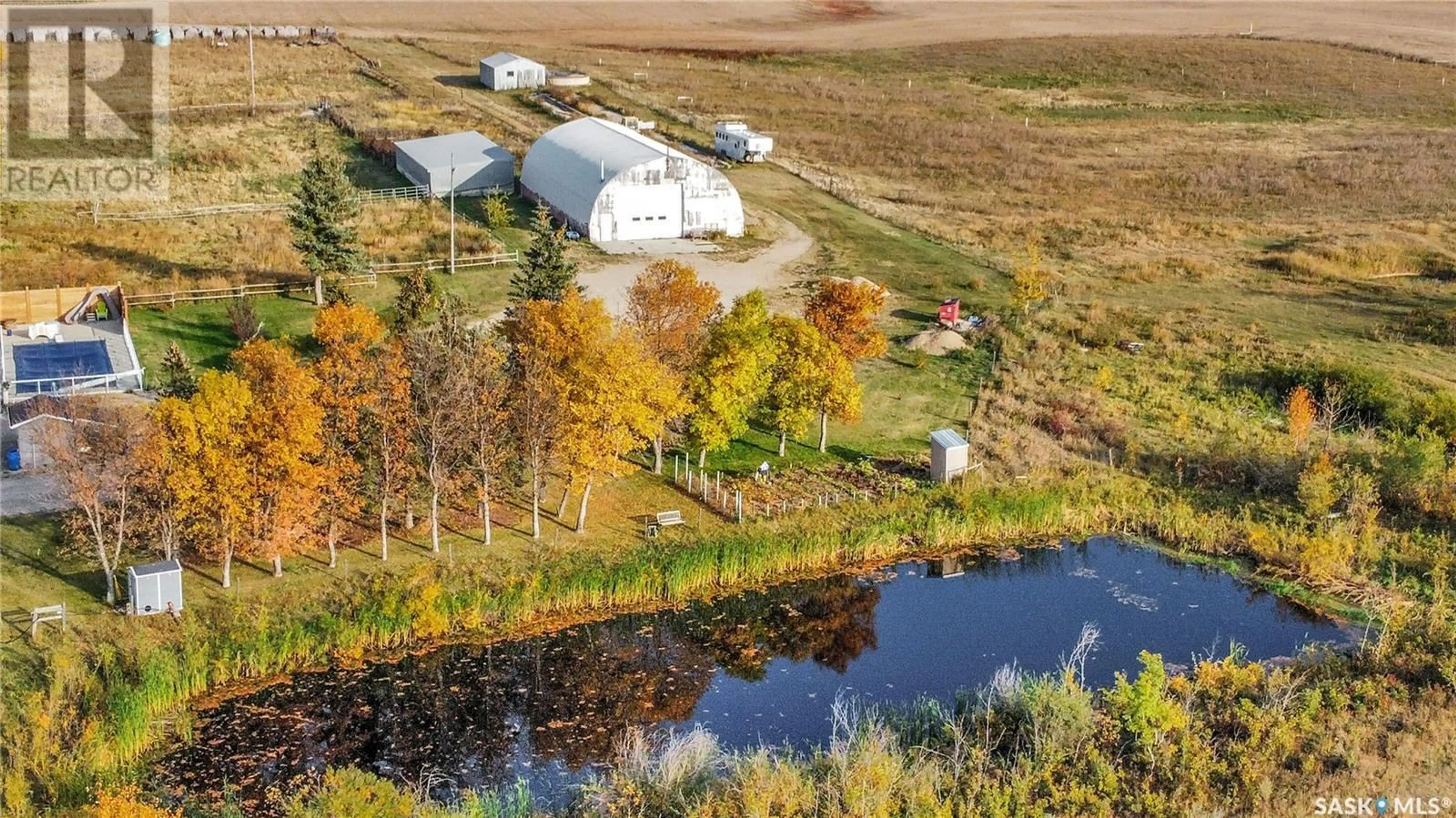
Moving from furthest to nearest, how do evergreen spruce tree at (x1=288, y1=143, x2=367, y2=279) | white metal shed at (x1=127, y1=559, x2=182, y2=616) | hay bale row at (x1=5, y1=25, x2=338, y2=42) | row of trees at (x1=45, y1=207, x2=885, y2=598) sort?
hay bale row at (x1=5, y1=25, x2=338, y2=42) → evergreen spruce tree at (x1=288, y1=143, x2=367, y2=279) → row of trees at (x1=45, y1=207, x2=885, y2=598) → white metal shed at (x1=127, y1=559, x2=182, y2=616)

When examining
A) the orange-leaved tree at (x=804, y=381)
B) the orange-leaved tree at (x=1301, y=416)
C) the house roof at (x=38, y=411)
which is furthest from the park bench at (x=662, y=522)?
the orange-leaved tree at (x=1301, y=416)

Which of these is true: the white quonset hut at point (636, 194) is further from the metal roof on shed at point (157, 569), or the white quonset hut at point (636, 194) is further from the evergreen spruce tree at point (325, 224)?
the metal roof on shed at point (157, 569)

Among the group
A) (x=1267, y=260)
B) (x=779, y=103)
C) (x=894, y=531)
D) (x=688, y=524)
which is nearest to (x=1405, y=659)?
(x=894, y=531)

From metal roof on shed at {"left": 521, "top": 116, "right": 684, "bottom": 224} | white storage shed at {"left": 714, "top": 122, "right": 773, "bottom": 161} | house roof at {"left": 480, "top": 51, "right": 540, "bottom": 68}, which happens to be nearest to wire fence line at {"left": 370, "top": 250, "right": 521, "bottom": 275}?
metal roof on shed at {"left": 521, "top": 116, "right": 684, "bottom": 224}

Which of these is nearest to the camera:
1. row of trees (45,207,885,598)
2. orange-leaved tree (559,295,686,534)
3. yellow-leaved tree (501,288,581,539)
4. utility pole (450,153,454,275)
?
row of trees (45,207,885,598)

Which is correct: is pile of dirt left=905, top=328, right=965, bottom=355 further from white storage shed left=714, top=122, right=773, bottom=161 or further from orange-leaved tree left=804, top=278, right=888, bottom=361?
white storage shed left=714, top=122, right=773, bottom=161

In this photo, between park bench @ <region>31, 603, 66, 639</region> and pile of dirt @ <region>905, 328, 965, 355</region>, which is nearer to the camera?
park bench @ <region>31, 603, 66, 639</region>

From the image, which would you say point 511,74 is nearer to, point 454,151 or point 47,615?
point 454,151
